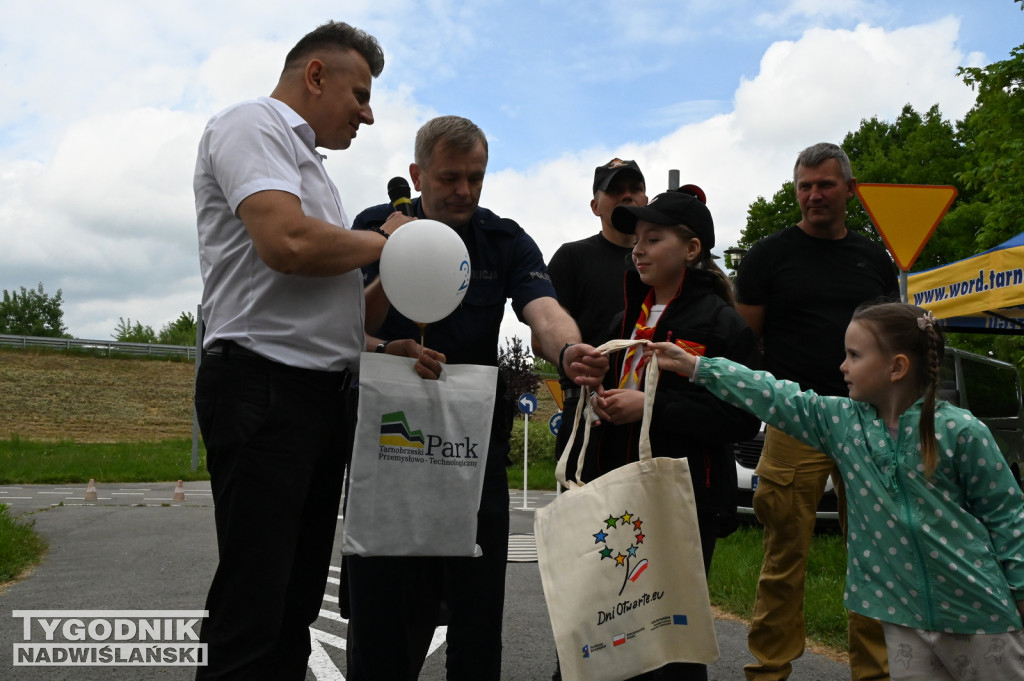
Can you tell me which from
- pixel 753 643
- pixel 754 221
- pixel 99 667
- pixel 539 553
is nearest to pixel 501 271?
pixel 539 553

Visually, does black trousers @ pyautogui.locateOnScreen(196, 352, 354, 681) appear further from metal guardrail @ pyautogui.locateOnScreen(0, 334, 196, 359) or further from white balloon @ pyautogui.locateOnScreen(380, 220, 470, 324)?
metal guardrail @ pyautogui.locateOnScreen(0, 334, 196, 359)

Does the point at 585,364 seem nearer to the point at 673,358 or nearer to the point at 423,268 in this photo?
the point at 673,358

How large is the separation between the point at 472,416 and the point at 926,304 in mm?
8513

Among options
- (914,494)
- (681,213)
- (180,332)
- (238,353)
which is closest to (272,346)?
(238,353)

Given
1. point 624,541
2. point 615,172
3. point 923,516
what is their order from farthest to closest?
point 615,172
point 923,516
point 624,541

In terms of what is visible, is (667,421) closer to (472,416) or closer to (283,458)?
(472,416)

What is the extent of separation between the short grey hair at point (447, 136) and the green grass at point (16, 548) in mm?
5313

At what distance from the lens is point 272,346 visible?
2.53 m

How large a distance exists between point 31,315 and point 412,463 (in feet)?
263

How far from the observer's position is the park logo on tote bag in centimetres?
263

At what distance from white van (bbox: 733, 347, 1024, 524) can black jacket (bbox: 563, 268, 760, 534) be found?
20.6ft

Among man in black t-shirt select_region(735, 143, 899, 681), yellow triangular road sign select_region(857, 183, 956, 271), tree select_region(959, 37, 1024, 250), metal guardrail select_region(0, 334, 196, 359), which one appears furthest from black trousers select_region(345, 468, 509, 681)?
metal guardrail select_region(0, 334, 196, 359)

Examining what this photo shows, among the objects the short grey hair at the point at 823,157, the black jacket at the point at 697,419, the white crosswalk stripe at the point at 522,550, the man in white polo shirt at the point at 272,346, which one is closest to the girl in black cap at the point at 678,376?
the black jacket at the point at 697,419

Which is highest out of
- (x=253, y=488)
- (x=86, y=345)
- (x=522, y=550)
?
(x=86, y=345)
